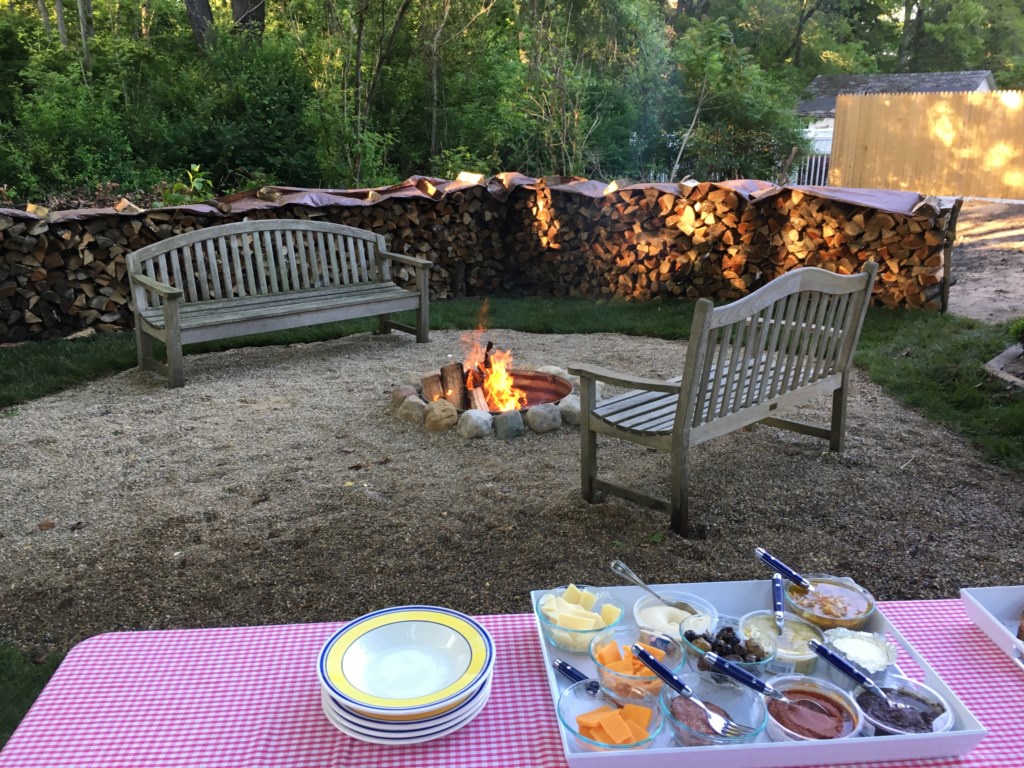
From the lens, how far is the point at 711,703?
1311 millimetres

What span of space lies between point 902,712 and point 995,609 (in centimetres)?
48

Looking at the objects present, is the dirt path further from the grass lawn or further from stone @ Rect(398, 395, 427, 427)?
stone @ Rect(398, 395, 427, 427)

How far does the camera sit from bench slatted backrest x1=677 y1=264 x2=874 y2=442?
323 cm

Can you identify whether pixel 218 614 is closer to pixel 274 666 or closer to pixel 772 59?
pixel 274 666

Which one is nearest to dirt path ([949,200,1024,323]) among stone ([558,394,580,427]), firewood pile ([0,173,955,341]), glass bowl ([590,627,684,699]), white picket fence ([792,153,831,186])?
firewood pile ([0,173,955,341])

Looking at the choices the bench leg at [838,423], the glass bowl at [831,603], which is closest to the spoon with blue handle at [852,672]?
the glass bowl at [831,603]

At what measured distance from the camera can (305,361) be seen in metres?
6.55

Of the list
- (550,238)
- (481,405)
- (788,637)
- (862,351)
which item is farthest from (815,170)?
(788,637)

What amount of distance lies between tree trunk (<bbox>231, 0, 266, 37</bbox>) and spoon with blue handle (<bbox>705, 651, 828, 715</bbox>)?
1429cm

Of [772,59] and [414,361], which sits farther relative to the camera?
[772,59]

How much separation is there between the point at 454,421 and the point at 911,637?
356cm

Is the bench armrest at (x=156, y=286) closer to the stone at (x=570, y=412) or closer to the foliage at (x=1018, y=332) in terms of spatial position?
the stone at (x=570, y=412)

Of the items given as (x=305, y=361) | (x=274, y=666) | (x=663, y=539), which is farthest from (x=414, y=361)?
(x=274, y=666)

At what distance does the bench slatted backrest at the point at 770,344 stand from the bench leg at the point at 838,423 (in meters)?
0.14
